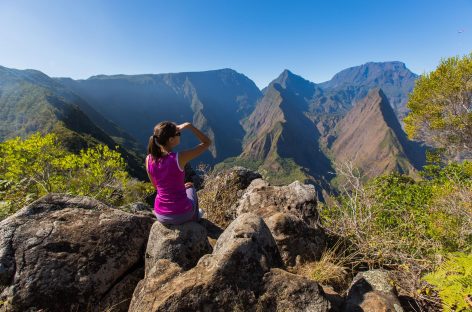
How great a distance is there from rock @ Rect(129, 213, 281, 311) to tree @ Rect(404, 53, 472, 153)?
28170 mm

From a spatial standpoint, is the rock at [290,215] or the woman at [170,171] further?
the rock at [290,215]

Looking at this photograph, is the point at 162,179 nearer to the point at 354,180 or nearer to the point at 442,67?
the point at 354,180

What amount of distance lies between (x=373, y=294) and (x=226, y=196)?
6505 mm

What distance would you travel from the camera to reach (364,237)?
25.5ft

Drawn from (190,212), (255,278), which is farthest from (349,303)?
(190,212)

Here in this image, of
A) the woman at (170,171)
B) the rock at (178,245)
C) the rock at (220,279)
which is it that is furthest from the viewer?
the woman at (170,171)

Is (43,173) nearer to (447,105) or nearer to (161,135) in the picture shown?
(161,135)

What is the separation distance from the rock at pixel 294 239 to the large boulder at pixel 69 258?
3.12 metres

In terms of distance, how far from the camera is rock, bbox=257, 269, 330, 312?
4395 mm

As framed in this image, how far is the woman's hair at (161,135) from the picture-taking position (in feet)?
18.7

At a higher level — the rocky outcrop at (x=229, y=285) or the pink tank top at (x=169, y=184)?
the pink tank top at (x=169, y=184)

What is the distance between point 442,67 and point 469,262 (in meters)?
28.5

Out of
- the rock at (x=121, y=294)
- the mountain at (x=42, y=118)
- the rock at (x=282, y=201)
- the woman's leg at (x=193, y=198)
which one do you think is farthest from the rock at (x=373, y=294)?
the mountain at (x=42, y=118)

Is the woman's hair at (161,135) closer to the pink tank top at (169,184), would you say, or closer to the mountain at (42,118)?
the pink tank top at (169,184)
